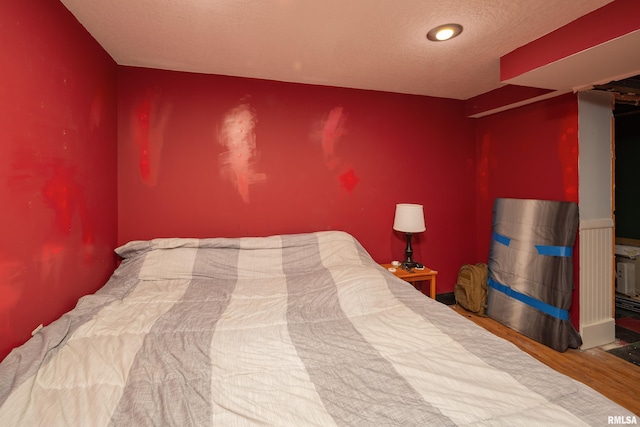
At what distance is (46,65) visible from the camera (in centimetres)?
157

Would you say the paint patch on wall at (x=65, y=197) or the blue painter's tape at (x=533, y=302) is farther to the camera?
the blue painter's tape at (x=533, y=302)

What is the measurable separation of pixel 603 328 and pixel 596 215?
92 centimetres

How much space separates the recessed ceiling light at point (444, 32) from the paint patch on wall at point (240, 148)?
1.52 metres

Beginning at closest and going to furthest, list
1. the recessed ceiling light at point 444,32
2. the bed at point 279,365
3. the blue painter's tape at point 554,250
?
the bed at point 279,365 → the recessed ceiling light at point 444,32 → the blue painter's tape at point 554,250

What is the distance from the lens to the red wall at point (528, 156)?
2545 millimetres

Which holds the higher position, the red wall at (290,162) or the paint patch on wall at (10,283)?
the red wall at (290,162)

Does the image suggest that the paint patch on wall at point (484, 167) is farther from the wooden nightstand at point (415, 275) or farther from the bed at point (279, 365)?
the bed at point (279, 365)

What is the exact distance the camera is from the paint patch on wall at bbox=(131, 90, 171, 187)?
2521 millimetres

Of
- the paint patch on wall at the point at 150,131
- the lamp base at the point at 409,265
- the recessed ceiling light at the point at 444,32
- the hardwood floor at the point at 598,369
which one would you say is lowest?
the hardwood floor at the point at 598,369

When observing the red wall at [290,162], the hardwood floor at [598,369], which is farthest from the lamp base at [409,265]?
the hardwood floor at [598,369]

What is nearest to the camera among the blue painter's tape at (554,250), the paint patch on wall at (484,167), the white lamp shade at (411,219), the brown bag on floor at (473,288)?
the blue painter's tape at (554,250)

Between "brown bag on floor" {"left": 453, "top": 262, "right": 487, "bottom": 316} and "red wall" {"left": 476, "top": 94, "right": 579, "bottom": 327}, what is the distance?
289 millimetres

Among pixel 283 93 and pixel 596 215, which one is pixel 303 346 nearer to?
pixel 283 93

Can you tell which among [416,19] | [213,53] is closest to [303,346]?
[416,19]
